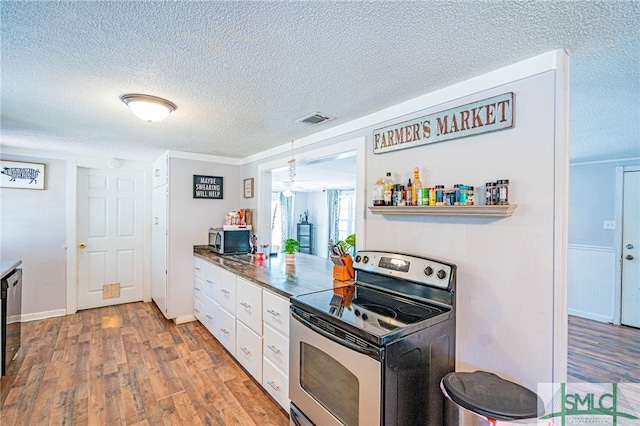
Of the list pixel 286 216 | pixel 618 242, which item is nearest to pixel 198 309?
pixel 618 242

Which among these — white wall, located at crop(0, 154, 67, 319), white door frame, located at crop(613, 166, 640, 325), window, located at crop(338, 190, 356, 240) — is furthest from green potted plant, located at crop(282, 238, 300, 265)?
window, located at crop(338, 190, 356, 240)

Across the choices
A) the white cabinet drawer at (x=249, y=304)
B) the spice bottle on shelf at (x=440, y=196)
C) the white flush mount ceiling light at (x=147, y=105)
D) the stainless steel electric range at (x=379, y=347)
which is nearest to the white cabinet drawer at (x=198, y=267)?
the white cabinet drawer at (x=249, y=304)

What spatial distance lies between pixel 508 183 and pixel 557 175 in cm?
19

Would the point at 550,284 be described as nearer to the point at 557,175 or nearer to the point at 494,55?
the point at 557,175

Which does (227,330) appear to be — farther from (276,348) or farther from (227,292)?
(276,348)

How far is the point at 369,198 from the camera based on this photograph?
2.21 metres

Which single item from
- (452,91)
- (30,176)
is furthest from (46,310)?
(452,91)

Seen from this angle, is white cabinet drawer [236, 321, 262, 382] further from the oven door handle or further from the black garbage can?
the black garbage can

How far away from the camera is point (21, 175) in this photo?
3.59m

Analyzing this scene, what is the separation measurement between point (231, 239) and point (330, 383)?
2.30 metres

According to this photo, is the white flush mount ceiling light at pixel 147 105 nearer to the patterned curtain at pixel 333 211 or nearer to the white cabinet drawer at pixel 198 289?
the white cabinet drawer at pixel 198 289

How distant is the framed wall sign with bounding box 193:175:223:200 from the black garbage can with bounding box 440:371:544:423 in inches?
131

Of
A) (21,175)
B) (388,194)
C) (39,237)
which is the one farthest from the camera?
(39,237)

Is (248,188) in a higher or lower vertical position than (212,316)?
higher
